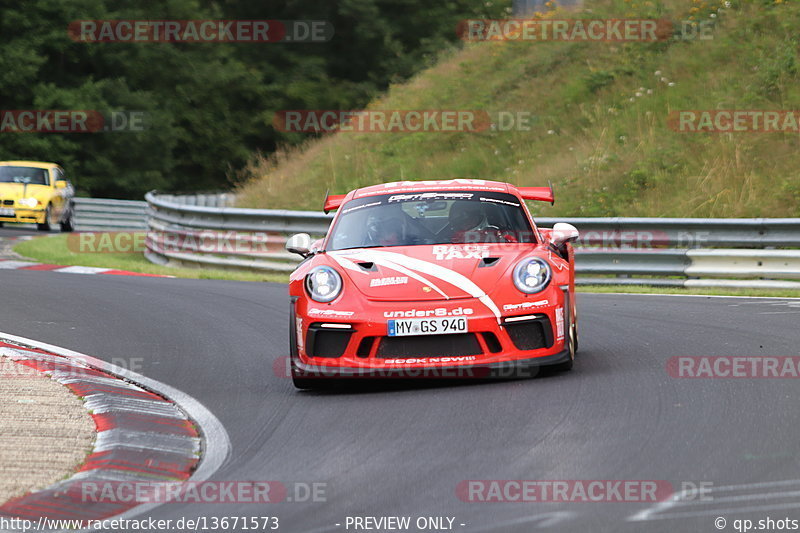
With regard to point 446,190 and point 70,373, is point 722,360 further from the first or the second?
point 70,373

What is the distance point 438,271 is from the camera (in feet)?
25.4

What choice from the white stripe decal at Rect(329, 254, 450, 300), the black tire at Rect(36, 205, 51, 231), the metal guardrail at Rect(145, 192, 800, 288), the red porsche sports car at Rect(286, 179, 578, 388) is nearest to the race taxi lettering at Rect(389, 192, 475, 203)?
the red porsche sports car at Rect(286, 179, 578, 388)

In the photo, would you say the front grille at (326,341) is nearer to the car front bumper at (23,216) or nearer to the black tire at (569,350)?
the black tire at (569,350)

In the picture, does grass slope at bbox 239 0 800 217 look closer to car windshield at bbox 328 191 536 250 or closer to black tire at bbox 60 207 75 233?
black tire at bbox 60 207 75 233

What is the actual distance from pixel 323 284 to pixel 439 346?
872 mm

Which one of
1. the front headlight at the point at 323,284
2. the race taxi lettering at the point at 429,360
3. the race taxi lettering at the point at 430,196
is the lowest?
the race taxi lettering at the point at 429,360

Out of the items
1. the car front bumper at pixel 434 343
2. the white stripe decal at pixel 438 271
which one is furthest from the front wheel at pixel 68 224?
the car front bumper at pixel 434 343

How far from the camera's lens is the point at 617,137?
20.2 meters

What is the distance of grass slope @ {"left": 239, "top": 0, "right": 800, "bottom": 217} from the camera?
1775 centimetres

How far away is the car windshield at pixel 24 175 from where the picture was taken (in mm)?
28016

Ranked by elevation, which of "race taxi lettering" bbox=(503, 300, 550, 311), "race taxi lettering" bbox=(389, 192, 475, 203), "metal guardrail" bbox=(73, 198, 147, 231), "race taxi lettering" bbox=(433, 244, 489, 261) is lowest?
"metal guardrail" bbox=(73, 198, 147, 231)

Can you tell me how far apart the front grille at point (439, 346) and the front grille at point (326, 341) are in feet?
0.85

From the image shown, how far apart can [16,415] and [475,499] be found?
119 inches

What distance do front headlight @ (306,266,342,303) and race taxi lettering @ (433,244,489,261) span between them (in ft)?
2.21
